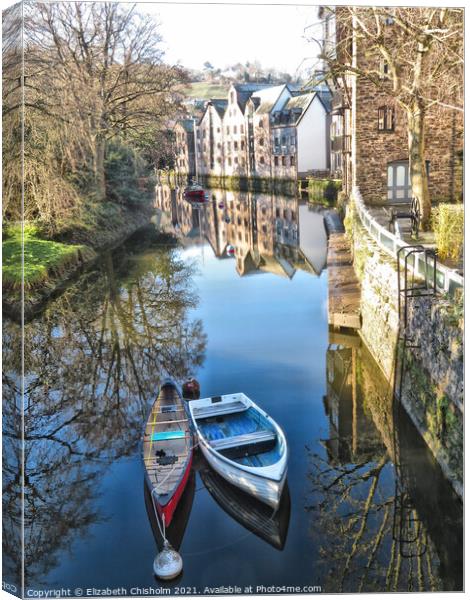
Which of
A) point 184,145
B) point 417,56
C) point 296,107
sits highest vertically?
point 296,107

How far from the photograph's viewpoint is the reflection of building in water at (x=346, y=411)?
893 centimetres

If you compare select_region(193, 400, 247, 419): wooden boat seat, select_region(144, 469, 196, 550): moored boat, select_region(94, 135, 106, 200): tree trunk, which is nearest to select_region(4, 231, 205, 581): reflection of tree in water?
select_region(144, 469, 196, 550): moored boat

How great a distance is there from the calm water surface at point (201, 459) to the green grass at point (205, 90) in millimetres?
3148

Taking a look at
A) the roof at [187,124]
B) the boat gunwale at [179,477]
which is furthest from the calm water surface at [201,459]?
the roof at [187,124]

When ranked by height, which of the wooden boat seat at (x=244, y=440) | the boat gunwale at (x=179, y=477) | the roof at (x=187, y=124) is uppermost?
the roof at (x=187, y=124)

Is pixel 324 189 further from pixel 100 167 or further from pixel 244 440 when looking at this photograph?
pixel 244 440

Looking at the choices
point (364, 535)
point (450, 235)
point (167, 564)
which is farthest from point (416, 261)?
point (167, 564)

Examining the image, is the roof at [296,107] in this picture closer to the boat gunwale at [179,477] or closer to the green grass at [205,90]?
the green grass at [205,90]

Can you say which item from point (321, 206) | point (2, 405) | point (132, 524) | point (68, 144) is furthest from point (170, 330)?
point (321, 206)

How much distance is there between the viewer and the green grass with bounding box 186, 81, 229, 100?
8.39m

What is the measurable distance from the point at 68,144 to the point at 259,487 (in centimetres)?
516

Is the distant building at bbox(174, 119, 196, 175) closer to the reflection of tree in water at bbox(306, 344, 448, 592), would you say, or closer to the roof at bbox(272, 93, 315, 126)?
the reflection of tree in water at bbox(306, 344, 448, 592)

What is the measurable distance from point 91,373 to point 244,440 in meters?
3.78

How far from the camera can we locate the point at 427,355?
8688 millimetres
